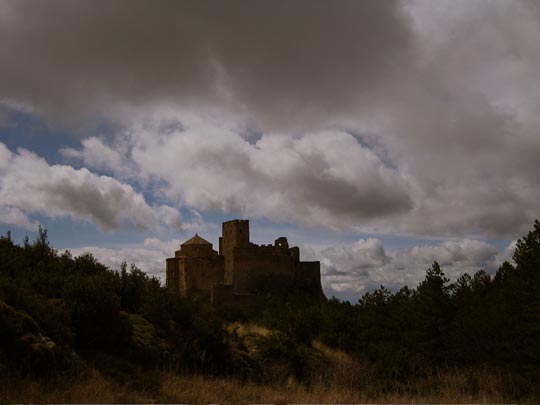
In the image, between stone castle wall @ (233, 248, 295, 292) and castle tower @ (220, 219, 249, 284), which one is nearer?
stone castle wall @ (233, 248, 295, 292)

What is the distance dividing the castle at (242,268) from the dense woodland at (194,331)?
56.6ft

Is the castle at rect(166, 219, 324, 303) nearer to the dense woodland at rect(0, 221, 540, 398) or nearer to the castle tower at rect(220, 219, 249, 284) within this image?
the castle tower at rect(220, 219, 249, 284)

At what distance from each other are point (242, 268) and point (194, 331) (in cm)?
3565

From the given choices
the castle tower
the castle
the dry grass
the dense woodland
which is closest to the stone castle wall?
the castle

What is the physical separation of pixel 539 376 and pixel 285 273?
32494mm

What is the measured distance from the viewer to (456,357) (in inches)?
893

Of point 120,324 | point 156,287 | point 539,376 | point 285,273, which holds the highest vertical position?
point 285,273

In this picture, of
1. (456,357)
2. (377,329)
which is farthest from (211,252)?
(456,357)

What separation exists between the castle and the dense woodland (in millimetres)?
17259

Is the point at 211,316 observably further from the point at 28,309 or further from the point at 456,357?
the point at 456,357

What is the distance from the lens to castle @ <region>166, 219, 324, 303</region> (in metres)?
47.3

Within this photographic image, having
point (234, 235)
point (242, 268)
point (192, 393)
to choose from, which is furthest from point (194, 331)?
point (234, 235)

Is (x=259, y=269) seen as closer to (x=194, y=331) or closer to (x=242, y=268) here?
(x=242, y=268)

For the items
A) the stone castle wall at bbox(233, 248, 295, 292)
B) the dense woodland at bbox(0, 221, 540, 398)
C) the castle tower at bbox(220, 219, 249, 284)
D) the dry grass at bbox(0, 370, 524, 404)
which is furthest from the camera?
the castle tower at bbox(220, 219, 249, 284)
